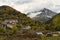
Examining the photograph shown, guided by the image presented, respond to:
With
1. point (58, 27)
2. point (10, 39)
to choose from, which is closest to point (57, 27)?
point (58, 27)

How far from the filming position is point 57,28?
65.1 meters

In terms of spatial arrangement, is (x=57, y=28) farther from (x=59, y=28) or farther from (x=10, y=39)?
(x=10, y=39)

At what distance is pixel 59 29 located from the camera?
2549 inches

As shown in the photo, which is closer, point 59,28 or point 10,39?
point 10,39

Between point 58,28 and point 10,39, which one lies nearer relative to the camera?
point 10,39

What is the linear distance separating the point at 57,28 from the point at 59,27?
919mm

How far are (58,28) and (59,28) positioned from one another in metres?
0.37

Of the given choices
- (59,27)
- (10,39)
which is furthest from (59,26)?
(10,39)

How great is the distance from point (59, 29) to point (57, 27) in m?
1.43

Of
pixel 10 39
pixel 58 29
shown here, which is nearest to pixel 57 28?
pixel 58 29

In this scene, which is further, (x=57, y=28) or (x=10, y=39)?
(x=57, y=28)

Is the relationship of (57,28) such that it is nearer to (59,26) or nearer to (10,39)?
(59,26)

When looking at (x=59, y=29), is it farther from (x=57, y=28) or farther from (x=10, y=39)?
(x=10, y=39)

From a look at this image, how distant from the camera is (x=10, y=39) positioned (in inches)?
1220
